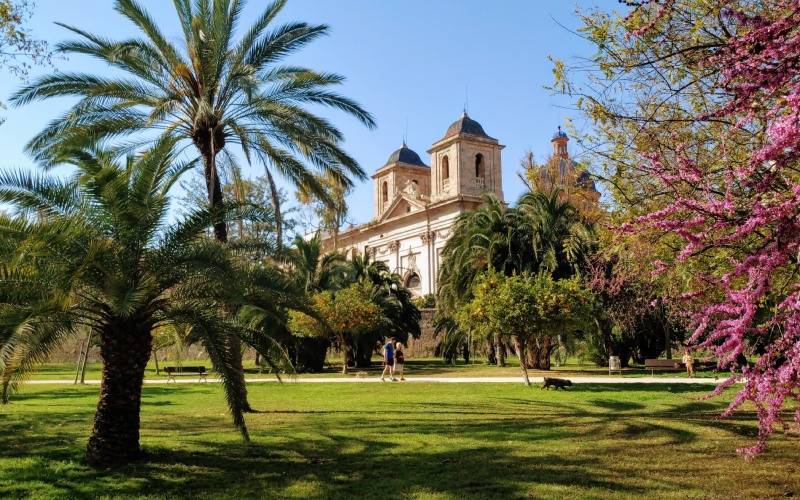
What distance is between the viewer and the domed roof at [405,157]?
2425 inches

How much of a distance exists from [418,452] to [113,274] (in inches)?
Answer: 168

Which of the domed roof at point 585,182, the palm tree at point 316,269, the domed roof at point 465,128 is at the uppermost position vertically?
the domed roof at point 465,128

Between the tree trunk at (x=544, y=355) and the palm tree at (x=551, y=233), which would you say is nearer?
the palm tree at (x=551, y=233)

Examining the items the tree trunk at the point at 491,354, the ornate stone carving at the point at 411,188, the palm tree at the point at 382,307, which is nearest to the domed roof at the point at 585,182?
the palm tree at the point at 382,307

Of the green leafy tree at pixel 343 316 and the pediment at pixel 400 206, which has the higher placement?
the pediment at pixel 400 206

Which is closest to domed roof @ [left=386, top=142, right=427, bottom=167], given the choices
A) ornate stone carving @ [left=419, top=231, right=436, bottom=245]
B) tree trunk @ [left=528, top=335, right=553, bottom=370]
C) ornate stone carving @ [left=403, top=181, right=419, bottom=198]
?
ornate stone carving @ [left=403, top=181, right=419, bottom=198]

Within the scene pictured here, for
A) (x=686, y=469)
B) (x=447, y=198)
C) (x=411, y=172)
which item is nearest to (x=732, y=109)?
(x=686, y=469)

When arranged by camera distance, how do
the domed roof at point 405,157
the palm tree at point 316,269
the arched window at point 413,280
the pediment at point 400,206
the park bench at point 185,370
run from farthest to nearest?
the domed roof at point 405,157, the arched window at point 413,280, the pediment at point 400,206, the palm tree at point 316,269, the park bench at point 185,370

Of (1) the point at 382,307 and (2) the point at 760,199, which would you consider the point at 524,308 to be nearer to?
(2) the point at 760,199

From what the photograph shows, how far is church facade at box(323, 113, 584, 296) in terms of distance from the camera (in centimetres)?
5112

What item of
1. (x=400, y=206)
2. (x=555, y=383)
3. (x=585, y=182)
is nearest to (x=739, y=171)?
(x=585, y=182)

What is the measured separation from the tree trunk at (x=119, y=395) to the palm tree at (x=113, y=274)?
0.04ft

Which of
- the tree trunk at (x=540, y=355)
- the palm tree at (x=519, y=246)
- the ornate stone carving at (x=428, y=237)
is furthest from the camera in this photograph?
the ornate stone carving at (x=428, y=237)

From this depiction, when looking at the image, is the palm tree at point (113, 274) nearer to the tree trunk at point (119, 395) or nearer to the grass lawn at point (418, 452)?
the tree trunk at point (119, 395)
